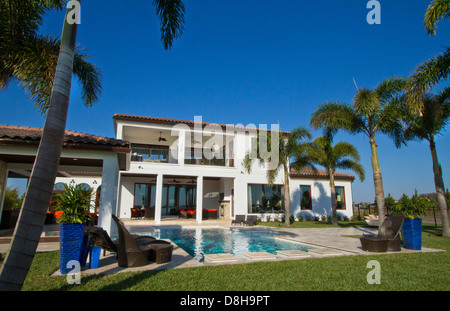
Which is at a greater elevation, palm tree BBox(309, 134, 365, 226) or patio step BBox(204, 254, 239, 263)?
palm tree BBox(309, 134, 365, 226)

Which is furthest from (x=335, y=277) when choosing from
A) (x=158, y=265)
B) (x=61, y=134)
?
(x=61, y=134)

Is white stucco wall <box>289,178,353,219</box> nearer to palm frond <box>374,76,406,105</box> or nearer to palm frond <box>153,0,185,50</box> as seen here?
palm frond <box>374,76,406,105</box>

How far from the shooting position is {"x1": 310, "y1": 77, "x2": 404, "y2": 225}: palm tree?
11.7 meters

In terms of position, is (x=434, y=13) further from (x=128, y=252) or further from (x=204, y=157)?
(x=204, y=157)

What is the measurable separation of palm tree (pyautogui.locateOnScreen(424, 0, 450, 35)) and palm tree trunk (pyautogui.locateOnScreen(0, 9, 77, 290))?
38.0ft

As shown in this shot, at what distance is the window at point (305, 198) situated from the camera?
23.2m

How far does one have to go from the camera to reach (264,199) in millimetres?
22094

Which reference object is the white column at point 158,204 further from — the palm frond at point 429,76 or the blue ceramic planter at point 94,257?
the palm frond at point 429,76

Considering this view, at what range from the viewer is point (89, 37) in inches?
356

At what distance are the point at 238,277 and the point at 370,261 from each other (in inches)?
141

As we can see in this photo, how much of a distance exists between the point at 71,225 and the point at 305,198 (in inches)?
828

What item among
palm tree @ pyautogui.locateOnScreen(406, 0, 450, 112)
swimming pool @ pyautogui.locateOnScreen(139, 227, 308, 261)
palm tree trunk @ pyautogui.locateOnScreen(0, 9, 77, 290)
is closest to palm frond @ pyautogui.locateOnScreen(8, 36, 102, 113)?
palm tree trunk @ pyautogui.locateOnScreen(0, 9, 77, 290)

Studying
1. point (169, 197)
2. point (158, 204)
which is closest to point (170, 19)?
point (158, 204)

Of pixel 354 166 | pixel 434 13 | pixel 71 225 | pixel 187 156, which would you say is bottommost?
pixel 71 225
